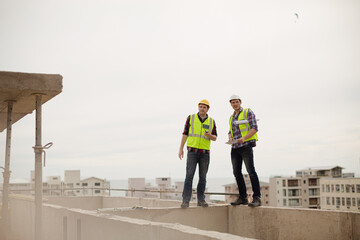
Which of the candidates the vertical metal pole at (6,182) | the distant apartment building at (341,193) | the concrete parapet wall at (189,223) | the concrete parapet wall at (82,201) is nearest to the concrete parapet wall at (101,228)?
the concrete parapet wall at (189,223)

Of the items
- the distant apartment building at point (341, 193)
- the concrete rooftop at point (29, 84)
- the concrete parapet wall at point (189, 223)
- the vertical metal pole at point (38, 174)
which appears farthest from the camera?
the distant apartment building at point (341, 193)

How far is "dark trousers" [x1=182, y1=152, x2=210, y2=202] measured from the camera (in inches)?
296

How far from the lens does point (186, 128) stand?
7.68 meters

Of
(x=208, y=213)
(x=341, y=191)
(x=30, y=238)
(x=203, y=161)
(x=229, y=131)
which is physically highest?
(x=229, y=131)

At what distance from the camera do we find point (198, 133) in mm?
7559

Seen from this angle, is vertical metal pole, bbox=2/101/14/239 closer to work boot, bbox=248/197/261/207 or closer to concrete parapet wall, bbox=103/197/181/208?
concrete parapet wall, bbox=103/197/181/208

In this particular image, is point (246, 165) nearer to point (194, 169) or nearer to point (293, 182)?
point (194, 169)

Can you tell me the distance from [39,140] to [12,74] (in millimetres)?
1145

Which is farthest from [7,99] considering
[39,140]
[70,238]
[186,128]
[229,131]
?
[229,131]

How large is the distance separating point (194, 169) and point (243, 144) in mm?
1037

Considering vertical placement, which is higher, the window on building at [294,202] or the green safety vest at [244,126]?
the green safety vest at [244,126]

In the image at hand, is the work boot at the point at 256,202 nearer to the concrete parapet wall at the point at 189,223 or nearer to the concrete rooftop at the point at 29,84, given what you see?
the concrete parapet wall at the point at 189,223

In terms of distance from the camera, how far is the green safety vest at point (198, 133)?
755cm

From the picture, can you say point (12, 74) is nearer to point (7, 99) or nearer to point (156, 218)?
point (7, 99)
